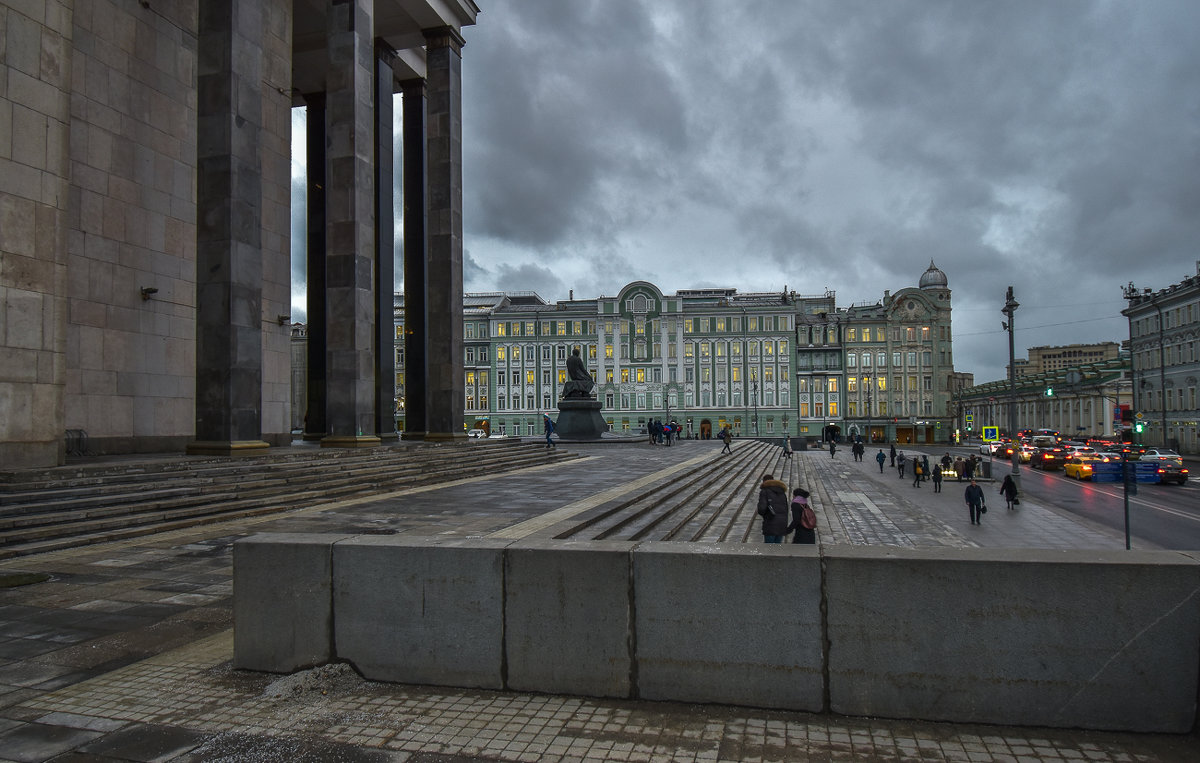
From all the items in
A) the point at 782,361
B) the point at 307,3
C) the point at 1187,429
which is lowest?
the point at 1187,429

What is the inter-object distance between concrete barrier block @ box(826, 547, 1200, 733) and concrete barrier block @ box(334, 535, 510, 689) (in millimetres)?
2294

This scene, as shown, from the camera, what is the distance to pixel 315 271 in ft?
105

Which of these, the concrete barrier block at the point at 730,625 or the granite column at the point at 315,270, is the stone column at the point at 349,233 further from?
the concrete barrier block at the point at 730,625

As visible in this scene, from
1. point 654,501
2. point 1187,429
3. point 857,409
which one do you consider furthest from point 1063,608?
point 857,409

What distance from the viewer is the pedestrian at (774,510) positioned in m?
10.1

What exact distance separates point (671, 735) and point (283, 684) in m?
2.78

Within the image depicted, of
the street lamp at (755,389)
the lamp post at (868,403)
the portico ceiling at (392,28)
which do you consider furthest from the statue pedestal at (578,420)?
the lamp post at (868,403)

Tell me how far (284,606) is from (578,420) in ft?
129

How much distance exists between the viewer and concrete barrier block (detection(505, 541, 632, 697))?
4633 mm

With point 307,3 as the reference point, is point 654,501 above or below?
below

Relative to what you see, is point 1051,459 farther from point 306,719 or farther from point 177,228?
point 306,719

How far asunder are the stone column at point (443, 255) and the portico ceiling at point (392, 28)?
3.98 feet

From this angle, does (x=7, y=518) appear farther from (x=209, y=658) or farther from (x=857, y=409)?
(x=857, y=409)

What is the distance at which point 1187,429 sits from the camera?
2359 inches
